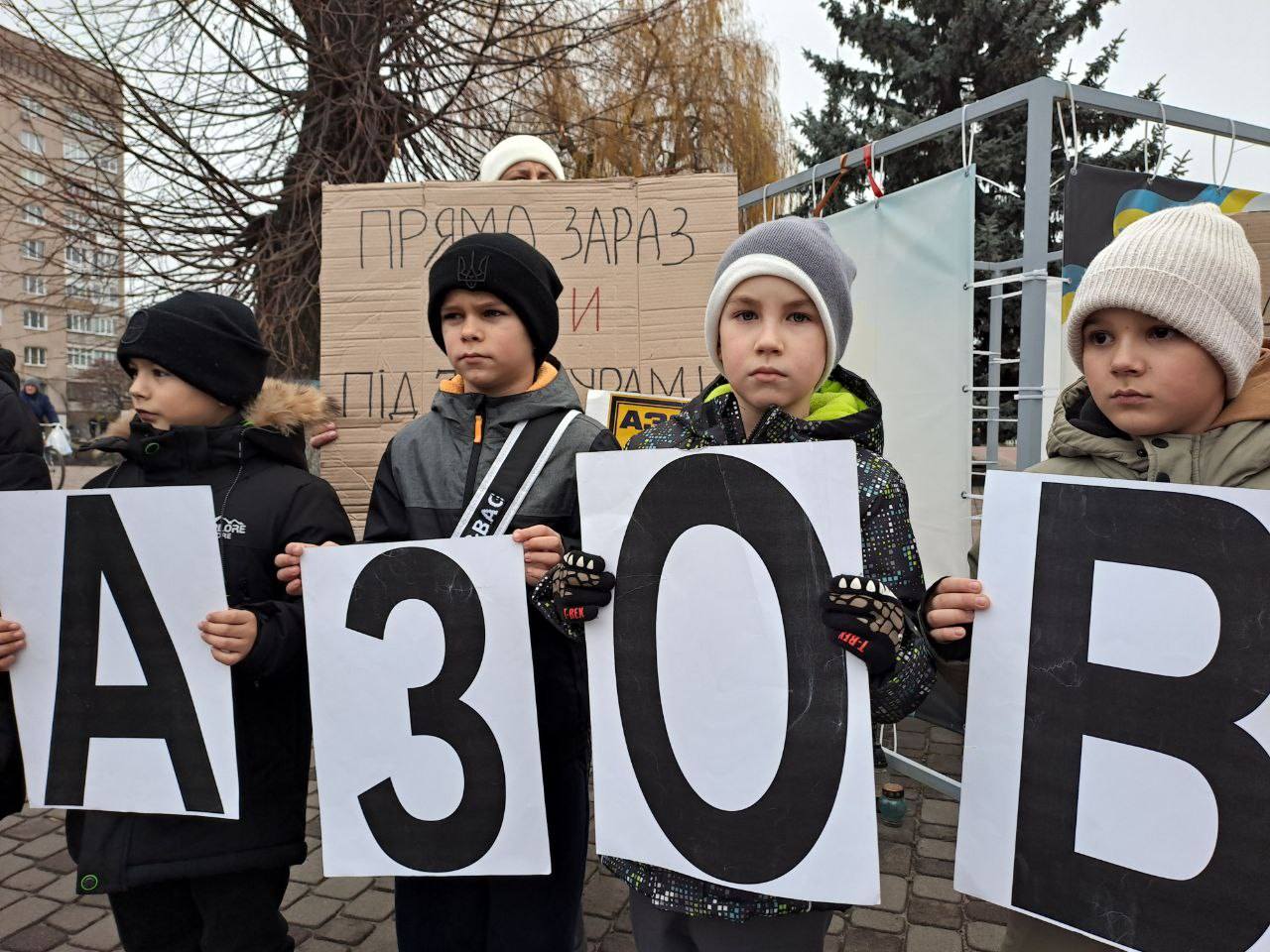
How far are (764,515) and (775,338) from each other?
0.29 m

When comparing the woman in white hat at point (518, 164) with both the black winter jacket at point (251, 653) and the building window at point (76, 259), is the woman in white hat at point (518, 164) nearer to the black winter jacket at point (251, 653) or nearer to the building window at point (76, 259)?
the black winter jacket at point (251, 653)

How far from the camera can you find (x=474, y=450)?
1.74m

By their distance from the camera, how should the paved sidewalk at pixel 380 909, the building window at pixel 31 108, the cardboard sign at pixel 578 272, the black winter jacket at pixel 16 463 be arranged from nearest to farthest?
the black winter jacket at pixel 16 463, the paved sidewalk at pixel 380 909, the cardboard sign at pixel 578 272, the building window at pixel 31 108

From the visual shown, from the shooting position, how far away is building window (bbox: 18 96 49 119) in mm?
4961

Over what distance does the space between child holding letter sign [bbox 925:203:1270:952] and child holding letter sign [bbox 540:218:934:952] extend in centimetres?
12

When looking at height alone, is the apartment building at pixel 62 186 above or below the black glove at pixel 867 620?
above

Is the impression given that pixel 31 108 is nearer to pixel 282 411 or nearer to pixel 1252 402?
pixel 282 411

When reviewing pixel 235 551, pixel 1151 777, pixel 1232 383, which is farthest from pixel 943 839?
pixel 235 551

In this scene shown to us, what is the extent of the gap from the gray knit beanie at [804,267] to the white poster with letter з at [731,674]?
0.28m

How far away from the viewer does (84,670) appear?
1655 millimetres

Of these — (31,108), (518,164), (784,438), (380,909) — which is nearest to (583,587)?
(784,438)

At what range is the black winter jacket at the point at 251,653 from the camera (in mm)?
1612

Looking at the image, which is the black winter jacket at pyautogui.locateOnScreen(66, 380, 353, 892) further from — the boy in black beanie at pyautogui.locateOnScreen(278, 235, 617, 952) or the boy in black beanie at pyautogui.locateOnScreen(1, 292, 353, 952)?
the boy in black beanie at pyautogui.locateOnScreen(278, 235, 617, 952)

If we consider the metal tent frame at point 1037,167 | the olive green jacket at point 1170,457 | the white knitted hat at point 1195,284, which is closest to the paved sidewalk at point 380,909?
the metal tent frame at point 1037,167
